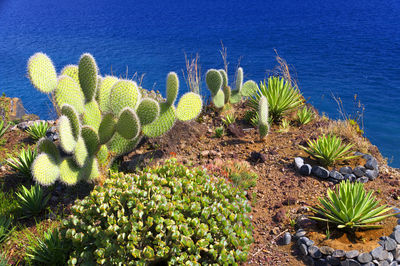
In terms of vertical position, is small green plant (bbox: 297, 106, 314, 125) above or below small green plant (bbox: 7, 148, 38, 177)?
above

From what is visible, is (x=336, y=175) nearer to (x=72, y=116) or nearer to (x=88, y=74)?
(x=72, y=116)

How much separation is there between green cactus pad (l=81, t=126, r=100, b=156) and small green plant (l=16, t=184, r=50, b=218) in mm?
768

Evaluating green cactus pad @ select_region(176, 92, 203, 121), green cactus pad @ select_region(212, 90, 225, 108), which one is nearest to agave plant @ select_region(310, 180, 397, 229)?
green cactus pad @ select_region(176, 92, 203, 121)

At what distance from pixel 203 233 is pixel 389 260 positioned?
1990 mm

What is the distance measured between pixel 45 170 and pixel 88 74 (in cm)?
145

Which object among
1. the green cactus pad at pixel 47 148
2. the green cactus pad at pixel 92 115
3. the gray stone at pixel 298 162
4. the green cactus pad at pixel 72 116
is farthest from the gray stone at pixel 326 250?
the green cactus pad at pixel 47 148

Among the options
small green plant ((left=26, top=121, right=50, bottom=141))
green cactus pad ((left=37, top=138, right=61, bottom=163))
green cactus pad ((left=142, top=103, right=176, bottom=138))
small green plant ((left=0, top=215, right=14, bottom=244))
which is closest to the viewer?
small green plant ((left=0, top=215, right=14, bottom=244))

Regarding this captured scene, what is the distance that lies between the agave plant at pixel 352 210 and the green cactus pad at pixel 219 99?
322 cm

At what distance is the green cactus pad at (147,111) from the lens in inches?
187

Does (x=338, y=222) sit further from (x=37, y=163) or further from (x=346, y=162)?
(x=37, y=163)

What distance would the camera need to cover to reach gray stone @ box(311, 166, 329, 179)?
4910 mm

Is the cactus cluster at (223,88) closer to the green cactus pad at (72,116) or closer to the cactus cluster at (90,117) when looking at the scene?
the cactus cluster at (90,117)

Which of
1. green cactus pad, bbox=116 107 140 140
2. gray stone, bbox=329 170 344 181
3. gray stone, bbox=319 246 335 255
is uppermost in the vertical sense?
gray stone, bbox=329 170 344 181

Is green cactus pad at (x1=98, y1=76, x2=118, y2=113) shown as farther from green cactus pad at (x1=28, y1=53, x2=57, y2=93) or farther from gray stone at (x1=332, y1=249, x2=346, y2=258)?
gray stone at (x1=332, y1=249, x2=346, y2=258)
